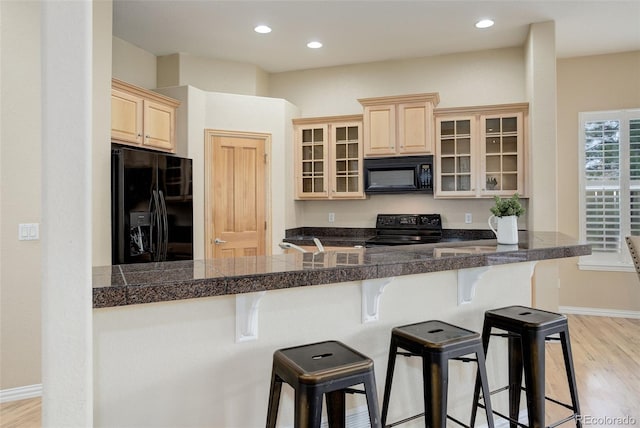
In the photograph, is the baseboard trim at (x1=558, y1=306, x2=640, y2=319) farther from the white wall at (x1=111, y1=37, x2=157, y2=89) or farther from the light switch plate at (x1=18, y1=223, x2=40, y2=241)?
the white wall at (x1=111, y1=37, x2=157, y2=89)

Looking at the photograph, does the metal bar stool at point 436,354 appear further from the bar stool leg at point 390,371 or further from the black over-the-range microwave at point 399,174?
the black over-the-range microwave at point 399,174

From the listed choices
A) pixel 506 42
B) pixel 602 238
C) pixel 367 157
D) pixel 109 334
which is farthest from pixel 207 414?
pixel 602 238

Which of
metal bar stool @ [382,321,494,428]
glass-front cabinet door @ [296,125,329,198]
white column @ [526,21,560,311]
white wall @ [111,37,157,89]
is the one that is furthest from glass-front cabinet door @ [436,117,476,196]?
white wall @ [111,37,157,89]

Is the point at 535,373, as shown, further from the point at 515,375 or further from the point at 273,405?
the point at 273,405

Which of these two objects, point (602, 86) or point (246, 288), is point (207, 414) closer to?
point (246, 288)

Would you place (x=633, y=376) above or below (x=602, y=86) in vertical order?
below

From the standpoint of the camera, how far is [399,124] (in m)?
4.68

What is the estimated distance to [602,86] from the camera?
16.2 ft

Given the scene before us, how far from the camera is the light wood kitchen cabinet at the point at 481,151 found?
444 cm

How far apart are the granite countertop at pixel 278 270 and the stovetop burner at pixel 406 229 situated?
95.9 inches

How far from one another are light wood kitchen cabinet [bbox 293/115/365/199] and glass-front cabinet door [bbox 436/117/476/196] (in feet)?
2.93

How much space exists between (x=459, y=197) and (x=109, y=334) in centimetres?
395

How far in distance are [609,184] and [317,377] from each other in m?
4.94

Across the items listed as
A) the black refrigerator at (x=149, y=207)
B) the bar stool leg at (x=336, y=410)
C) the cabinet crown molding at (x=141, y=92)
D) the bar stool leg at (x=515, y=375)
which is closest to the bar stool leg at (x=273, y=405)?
the bar stool leg at (x=336, y=410)
